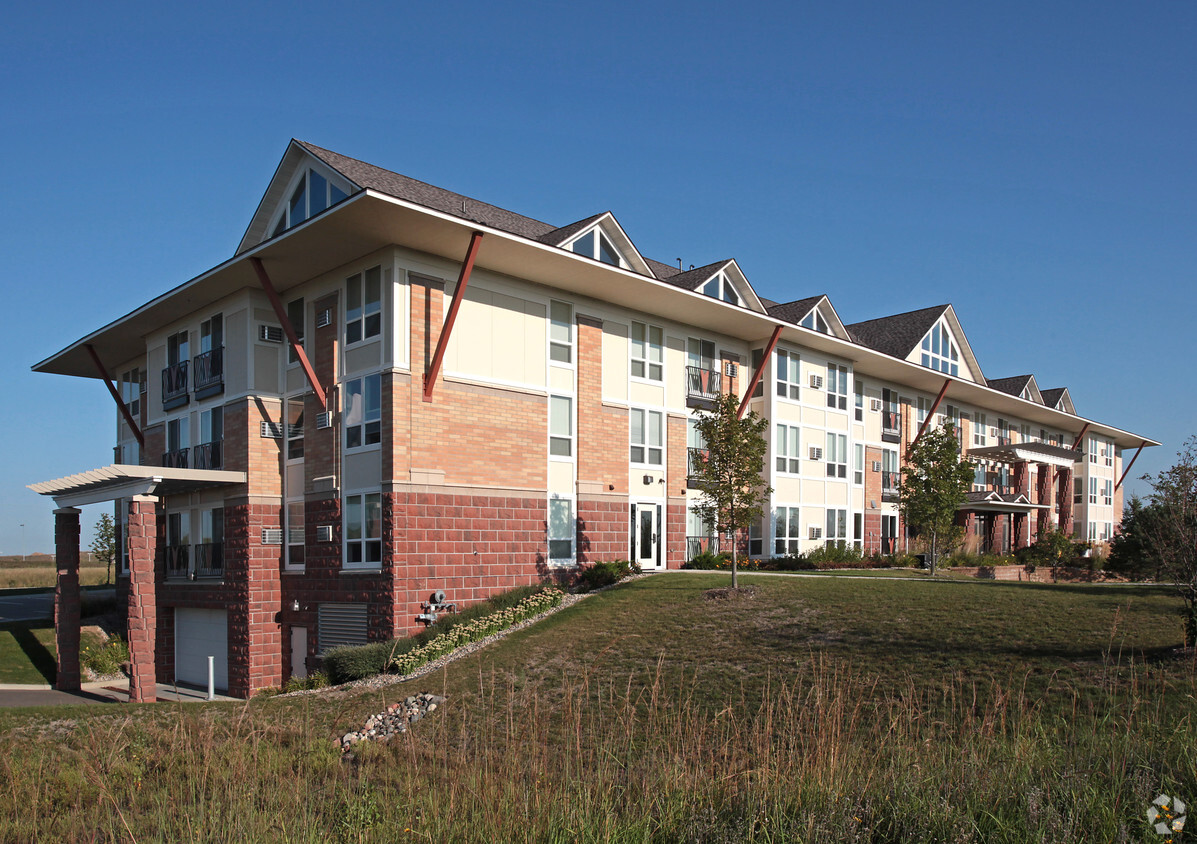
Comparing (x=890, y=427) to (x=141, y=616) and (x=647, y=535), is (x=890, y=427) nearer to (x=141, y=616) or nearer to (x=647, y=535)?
(x=647, y=535)

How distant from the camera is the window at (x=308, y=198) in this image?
905 inches

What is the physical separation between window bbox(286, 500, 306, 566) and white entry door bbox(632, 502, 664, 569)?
931 cm

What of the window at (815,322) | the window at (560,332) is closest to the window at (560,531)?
the window at (560,332)

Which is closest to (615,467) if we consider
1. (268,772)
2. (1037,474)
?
(268,772)

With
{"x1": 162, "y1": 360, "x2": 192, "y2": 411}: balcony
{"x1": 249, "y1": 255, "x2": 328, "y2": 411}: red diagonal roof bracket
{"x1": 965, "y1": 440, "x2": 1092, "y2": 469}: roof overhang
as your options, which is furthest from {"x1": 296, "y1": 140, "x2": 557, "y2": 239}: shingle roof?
{"x1": 965, "y1": 440, "x2": 1092, "y2": 469}: roof overhang

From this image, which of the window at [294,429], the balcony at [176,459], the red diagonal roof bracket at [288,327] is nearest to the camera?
the red diagonal roof bracket at [288,327]

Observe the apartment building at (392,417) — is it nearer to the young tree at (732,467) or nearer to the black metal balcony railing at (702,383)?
the black metal balcony railing at (702,383)

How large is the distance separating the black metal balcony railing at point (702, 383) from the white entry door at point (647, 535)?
3.96 m

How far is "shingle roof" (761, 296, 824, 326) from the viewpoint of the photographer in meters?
32.3

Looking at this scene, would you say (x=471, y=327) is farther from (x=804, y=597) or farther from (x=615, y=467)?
(x=804, y=597)

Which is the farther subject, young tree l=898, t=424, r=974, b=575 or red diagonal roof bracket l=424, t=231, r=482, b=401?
young tree l=898, t=424, r=974, b=575

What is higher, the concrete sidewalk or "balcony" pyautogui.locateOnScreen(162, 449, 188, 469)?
"balcony" pyautogui.locateOnScreen(162, 449, 188, 469)

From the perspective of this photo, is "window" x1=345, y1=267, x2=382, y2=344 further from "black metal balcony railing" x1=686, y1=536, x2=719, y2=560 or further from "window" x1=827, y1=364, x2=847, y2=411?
"window" x1=827, y1=364, x2=847, y2=411

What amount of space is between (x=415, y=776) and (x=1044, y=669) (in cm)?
882
